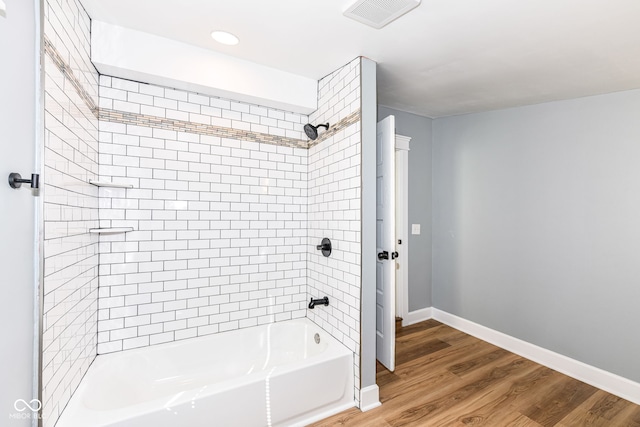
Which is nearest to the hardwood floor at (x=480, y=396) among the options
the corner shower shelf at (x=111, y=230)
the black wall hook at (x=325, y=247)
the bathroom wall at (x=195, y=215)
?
the bathroom wall at (x=195, y=215)

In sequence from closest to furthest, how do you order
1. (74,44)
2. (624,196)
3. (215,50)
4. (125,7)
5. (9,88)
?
(9,88), (74,44), (125,7), (215,50), (624,196)

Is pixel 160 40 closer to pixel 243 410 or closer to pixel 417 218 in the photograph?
pixel 243 410

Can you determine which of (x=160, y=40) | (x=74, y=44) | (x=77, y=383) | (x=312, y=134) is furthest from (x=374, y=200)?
(x=77, y=383)

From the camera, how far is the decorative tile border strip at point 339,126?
2139 millimetres

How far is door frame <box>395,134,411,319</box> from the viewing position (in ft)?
11.3

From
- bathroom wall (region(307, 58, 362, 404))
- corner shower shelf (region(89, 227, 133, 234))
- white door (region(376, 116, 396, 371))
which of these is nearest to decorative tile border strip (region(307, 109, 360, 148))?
bathroom wall (region(307, 58, 362, 404))

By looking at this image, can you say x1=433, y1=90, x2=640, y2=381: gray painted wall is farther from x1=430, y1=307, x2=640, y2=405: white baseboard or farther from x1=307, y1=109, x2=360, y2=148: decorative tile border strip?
x1=307, y1=109, x2=360, y2=148: decorative tile border strip

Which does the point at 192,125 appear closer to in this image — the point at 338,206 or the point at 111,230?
the point at 111,230

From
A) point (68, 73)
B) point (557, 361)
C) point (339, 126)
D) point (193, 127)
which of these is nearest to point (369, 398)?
point (557, 361)

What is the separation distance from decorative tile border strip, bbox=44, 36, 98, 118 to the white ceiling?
475 mm

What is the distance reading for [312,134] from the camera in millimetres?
2479

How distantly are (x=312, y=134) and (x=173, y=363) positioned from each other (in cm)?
212

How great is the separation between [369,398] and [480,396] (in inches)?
35.6

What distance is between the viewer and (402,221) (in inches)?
136
